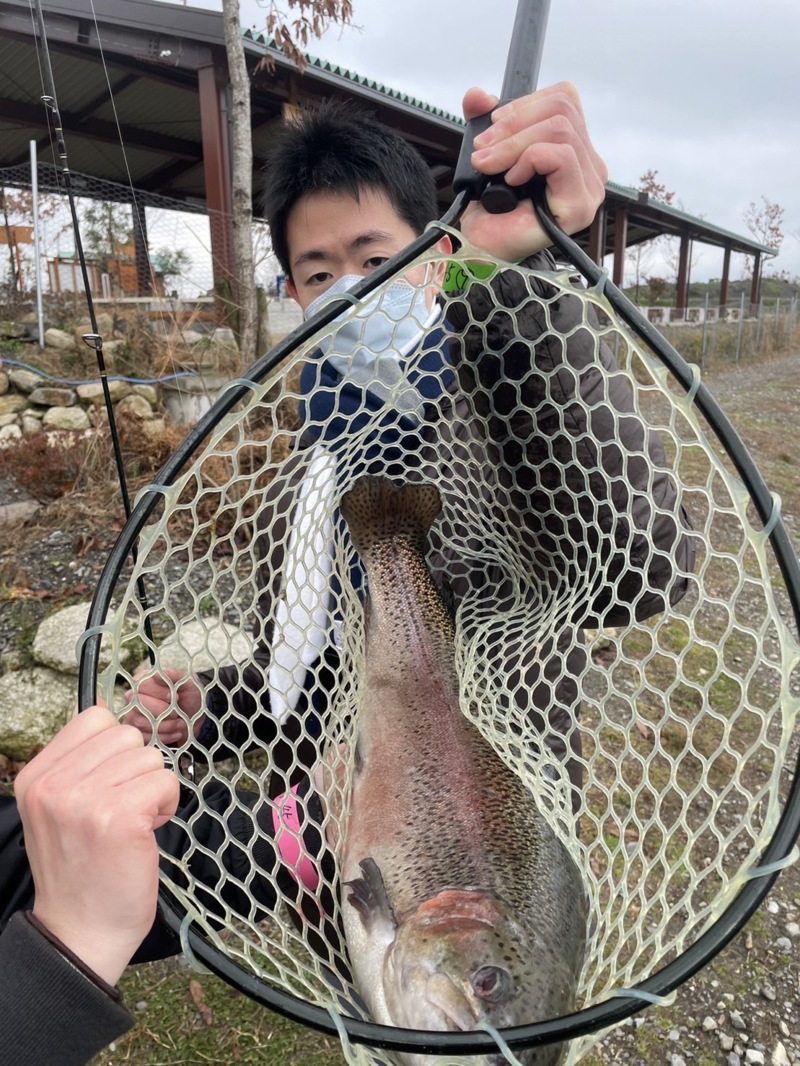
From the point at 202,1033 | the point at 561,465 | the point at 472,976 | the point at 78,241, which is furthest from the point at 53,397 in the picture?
Result: the point at 472,976

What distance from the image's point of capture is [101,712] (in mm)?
857

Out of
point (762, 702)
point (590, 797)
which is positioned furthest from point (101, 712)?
point (762, 702)

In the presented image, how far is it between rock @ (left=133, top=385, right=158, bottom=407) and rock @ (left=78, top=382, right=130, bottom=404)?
0.09m

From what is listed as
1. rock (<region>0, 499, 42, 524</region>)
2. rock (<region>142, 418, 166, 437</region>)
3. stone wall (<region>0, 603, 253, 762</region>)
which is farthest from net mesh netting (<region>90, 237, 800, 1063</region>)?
rock (<region>142, 418, 166, 437</region>)

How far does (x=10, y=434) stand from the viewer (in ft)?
20.3

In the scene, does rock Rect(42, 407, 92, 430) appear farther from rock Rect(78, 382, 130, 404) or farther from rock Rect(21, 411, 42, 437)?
rock Rect(78, 382, 130, 404)

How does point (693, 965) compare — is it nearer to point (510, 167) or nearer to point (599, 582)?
point (599, 582)

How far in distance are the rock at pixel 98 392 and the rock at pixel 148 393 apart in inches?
3.5

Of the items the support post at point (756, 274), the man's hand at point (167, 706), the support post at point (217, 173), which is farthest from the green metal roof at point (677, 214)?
the man's hand at point (167, 706)

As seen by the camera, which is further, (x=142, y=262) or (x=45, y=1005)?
(x=142, y=262)

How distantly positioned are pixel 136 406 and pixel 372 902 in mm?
6001

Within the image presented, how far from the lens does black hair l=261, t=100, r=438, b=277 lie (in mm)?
1821

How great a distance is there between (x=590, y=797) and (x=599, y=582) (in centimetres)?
211

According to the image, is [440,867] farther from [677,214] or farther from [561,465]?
[677,214]
